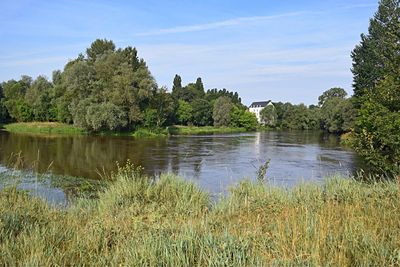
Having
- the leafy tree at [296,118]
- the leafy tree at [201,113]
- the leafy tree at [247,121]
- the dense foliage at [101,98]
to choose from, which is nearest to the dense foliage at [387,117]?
the dense foliage at [101,98]

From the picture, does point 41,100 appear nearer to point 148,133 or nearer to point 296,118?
point 148,133

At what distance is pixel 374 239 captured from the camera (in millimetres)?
3807

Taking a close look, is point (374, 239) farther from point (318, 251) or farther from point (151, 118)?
point (151, 118)

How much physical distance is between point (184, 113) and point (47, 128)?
30.4 metres

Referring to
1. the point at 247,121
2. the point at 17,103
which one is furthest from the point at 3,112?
the point at 247,121

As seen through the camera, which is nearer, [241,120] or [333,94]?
[241,120]

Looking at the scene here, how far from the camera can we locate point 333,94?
110000mm

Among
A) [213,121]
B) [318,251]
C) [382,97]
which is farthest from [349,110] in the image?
[318,251]

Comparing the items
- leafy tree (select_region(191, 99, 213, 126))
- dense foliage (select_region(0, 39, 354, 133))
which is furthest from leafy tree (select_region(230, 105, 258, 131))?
dense foliage (select_region(0, 39, 354, 133))

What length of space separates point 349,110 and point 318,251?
185 ft

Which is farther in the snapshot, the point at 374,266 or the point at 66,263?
the point at 66,263

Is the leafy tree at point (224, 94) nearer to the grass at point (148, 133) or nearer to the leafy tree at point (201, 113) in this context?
the leafy tree at point (201, 113)

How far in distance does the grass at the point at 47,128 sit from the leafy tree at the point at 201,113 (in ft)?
101

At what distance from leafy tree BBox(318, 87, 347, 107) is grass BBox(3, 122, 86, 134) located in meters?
78.8
